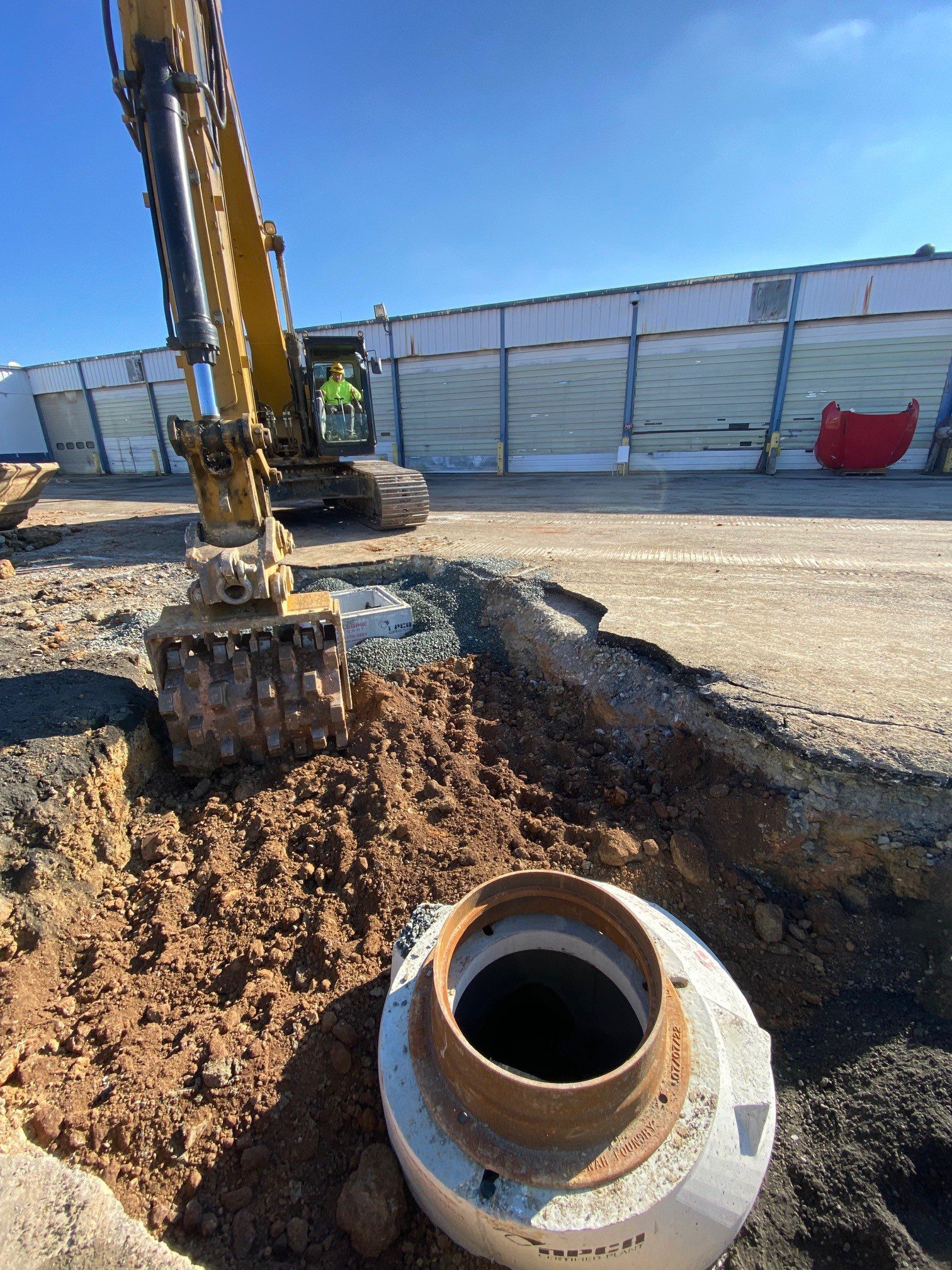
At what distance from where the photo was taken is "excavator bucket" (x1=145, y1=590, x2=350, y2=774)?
10.0 ft

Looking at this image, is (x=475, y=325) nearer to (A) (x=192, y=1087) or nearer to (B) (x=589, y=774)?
(B) (x=589, y=774)

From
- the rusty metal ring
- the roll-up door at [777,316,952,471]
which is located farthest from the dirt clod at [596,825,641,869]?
the roll-up door at [777,316,952,471]

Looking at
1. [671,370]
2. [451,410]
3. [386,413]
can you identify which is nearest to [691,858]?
[671,370]

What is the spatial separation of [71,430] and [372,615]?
2846 centimetres

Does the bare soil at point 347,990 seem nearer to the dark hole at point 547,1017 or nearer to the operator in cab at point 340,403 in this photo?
the dark hole at point 547,1017

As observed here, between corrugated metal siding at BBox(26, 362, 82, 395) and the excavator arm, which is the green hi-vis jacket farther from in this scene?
corrugated metal siding at BBox(26, 362, 82, 395)

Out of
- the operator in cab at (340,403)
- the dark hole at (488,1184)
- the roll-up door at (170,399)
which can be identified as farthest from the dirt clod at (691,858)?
the roll-up door at (170,399)

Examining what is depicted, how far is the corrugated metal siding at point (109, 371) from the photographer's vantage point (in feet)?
75.9

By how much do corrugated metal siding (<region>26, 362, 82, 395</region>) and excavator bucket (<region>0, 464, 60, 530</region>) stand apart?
19.6 meters

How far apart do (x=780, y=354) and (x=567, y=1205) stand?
18038mm

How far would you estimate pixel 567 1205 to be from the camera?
129 cm

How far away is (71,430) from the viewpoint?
25594 millimetres

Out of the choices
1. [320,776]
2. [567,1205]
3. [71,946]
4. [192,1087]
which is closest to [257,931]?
[192,1087]

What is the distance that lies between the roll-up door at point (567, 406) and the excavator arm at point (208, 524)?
14404 millimetres
